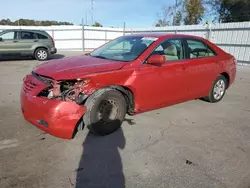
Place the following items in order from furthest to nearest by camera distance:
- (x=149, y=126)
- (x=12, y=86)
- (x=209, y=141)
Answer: (x=12, y=86), (x=149, y=126), (x=209, y=141)

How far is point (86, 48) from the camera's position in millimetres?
21734

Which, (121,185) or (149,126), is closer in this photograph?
(121,185)

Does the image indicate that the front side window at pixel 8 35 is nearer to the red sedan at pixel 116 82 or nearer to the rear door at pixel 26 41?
the rear door at pixel 26 41

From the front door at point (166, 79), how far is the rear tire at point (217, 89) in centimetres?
110

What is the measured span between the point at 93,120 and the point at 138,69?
113 centimetres

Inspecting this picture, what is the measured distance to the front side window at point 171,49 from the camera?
159 inches

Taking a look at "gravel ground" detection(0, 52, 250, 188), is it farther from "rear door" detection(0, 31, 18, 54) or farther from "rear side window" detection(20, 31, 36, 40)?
"rear side window" detection(20, 31, 36, 40)

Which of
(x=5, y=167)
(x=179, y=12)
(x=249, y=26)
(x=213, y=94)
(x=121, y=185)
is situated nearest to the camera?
(x=121, y=185)

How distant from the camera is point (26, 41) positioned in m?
12.5

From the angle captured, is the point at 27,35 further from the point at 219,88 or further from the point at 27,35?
the point at 219,88

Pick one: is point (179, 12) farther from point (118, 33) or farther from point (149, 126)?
point (149, 126)

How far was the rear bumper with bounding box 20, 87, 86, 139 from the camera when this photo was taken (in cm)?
295

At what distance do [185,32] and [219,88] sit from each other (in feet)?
38.8

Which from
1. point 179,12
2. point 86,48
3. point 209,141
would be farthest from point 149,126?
point 179,12
